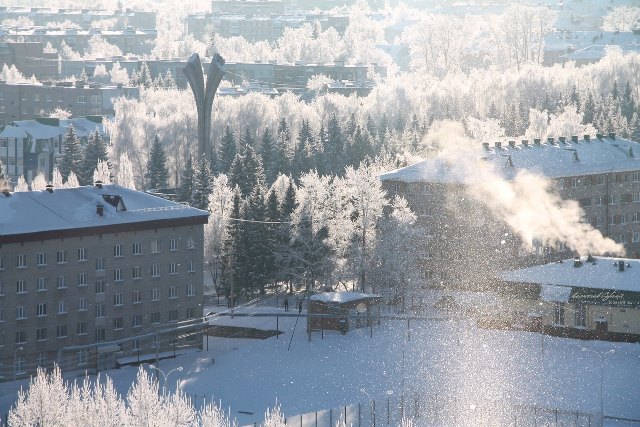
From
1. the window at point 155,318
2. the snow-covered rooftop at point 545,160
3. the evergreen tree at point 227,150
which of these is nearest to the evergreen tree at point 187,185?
the evergreen tree at point 227,150

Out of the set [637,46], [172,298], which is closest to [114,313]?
[172,298]

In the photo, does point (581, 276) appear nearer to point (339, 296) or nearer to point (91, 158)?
point (339, 296)

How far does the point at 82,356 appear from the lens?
53406 millimetres

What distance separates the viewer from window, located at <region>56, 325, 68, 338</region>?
5325 cm

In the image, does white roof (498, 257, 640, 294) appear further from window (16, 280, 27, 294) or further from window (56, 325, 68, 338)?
window (16, 280, 27, 294)

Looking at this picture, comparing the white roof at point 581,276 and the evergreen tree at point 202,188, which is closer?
the white roof at point 581,276

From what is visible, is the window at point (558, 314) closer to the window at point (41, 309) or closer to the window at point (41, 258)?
the window at point (41, 309)

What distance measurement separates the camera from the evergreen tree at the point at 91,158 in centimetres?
8750

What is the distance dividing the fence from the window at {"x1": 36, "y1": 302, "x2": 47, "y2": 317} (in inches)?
427

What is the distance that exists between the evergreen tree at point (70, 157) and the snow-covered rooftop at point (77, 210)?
3146 centimetres

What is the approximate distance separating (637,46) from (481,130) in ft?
238

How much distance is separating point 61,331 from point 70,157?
1454 inches

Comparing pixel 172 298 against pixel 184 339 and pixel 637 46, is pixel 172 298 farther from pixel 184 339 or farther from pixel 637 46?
pixel 637 46

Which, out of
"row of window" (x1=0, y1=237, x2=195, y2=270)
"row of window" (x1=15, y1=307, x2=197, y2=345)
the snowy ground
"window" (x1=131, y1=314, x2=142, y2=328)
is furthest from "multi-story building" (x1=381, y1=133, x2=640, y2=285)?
"window" (x1=131, y1=314, x2=142, y2=328)
